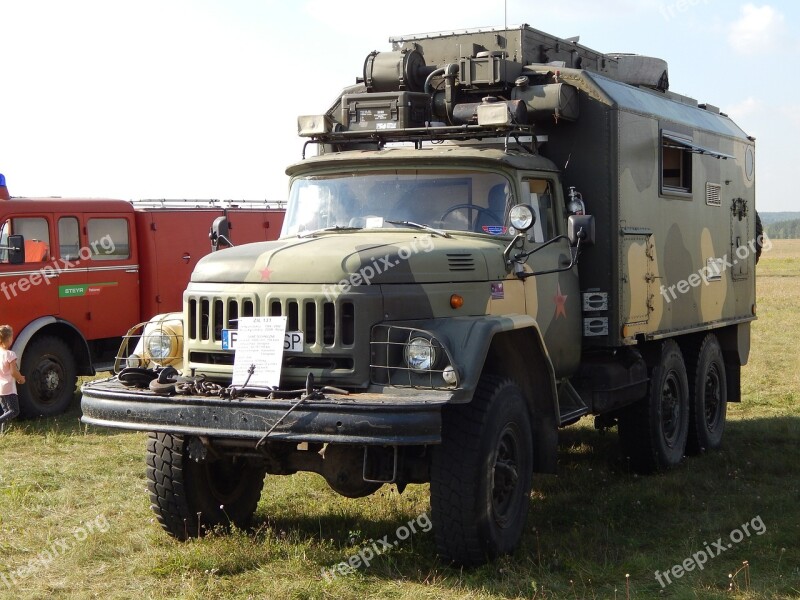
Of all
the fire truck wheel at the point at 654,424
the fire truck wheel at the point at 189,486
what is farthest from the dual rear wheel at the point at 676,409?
the fire truck wheel at the point at 189,486

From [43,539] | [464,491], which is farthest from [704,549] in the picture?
[43,539]

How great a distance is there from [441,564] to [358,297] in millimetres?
1650

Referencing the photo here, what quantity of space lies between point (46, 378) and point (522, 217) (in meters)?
7.65

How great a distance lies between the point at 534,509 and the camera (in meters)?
7.81

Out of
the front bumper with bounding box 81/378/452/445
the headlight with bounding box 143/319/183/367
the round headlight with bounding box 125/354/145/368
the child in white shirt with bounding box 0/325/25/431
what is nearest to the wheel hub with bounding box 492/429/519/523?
the front bumper with bounding box 81/378/452/445

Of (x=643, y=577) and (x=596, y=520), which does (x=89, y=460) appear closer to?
(x=596, y=520)

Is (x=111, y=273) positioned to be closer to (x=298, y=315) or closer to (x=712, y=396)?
(x=712, y=396)

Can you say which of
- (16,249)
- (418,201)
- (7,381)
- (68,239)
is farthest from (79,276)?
(418,201)

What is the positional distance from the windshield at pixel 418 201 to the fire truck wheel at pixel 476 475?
1.27m

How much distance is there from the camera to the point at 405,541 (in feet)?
22.2

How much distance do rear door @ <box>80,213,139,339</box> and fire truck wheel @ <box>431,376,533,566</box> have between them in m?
8.06

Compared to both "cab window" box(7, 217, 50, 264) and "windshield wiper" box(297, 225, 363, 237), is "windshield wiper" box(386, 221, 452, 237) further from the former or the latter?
"cab window" box(7, 217, 50, 264)

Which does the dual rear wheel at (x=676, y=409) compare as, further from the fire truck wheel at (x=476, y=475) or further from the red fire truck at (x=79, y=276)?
the red fire truck at (x=79, y=276)

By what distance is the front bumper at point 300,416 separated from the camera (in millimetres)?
5473
